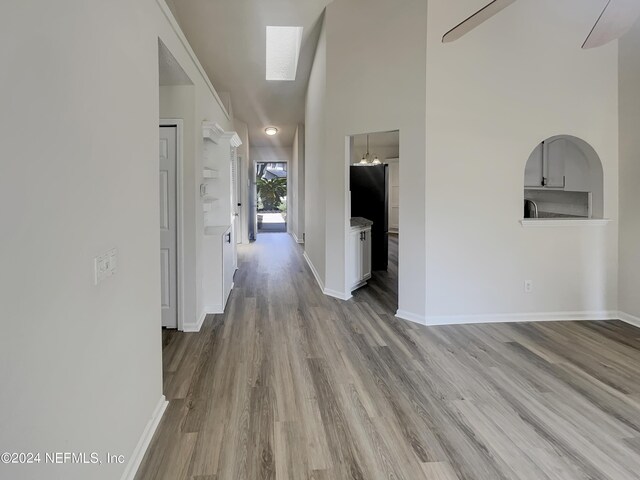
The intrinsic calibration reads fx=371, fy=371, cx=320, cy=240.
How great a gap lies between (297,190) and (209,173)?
Answer: 6161 millimetres

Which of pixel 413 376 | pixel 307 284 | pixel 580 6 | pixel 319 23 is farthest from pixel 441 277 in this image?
pixel 319 23

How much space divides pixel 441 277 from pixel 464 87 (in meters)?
1.81

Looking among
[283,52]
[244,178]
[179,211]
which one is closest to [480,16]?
[179,211]

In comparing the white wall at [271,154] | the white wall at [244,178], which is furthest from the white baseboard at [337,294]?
the white wall at [271,154]

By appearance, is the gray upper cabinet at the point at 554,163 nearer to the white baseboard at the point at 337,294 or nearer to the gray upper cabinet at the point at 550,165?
the gray upper cabinet at the point at 550,165

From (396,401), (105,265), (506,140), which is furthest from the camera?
(506,140)

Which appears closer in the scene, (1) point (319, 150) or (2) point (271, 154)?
(1) point (319, 150)

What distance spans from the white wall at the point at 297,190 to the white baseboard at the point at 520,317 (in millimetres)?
6296

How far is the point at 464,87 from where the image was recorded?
3488mm

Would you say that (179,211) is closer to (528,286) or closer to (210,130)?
(210,130)

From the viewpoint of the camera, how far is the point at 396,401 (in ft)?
7.50

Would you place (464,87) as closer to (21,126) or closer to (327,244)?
(327,244)

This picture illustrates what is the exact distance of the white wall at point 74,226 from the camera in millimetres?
882

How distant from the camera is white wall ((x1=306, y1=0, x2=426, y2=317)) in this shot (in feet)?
11.7
